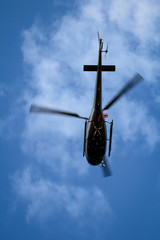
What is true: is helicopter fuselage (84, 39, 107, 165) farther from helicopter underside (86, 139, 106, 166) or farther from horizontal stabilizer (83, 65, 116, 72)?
horizontal stabilizer (83, 65, 116, 72)

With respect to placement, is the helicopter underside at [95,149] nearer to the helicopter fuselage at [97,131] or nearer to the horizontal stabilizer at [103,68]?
the helicopter fuselage at [97,131]

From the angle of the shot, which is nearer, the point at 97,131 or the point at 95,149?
the point at 97,131

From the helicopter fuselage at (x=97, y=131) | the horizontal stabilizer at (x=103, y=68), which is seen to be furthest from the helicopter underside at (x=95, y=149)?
the horizontal stabilizer at (x=103, y=68)

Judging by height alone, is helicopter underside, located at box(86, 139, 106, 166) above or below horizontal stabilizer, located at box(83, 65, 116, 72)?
below

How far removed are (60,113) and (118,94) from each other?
5337 millimetres

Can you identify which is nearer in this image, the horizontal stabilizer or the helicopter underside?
the helicopter underside

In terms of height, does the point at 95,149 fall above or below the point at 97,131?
below

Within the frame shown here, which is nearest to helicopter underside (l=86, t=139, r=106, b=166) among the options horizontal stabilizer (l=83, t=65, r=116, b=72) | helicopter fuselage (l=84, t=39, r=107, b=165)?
helicopter fuselage (l=84, t=39, r=107, b=165)

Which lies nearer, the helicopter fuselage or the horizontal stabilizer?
the helicopter fuselage

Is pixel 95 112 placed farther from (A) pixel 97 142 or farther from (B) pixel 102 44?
(B) pixel 102 44

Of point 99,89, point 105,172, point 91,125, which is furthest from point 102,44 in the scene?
point 105,172

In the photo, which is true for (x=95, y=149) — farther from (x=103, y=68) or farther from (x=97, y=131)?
(x=103, y=68)

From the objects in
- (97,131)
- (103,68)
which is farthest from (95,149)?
(103,68)

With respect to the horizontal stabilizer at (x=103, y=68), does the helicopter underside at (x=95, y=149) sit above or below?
below
